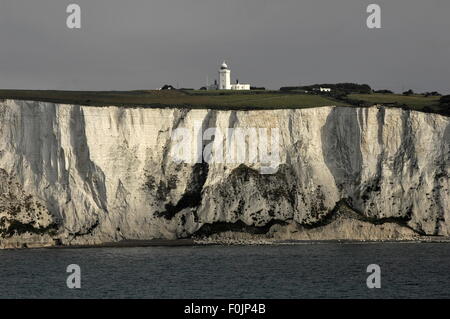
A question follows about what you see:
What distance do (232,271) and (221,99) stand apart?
3141 cm

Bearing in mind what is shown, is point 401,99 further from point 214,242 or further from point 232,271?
point 232,271

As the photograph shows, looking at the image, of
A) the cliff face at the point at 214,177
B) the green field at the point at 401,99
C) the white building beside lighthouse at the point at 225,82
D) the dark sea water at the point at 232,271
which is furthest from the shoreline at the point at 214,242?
the white building beside lighthouse at the point at 225,82

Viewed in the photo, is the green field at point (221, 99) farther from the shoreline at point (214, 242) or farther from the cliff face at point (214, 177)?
the shoreline at point (214, 242)

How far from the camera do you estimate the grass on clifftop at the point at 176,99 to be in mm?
82812

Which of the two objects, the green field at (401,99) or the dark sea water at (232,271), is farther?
the green field at (401,99)

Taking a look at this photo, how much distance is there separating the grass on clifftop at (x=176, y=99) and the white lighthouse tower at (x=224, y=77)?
57.5 feet

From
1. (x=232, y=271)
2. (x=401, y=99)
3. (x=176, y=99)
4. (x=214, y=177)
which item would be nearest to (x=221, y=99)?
(x=176, y=99)

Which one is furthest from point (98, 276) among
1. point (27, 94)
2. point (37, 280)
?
point (27, 94)

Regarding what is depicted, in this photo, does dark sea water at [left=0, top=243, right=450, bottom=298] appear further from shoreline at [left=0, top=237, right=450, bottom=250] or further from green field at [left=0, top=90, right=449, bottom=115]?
green field at [left=0, top=90, right=449, bottom=115]

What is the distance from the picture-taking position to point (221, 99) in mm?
89125

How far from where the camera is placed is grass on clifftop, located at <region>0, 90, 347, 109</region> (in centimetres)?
8281

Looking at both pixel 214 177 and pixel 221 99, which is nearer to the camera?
pixel 214 177

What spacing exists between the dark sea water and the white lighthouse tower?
3953cm

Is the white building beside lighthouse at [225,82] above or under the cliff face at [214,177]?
above
